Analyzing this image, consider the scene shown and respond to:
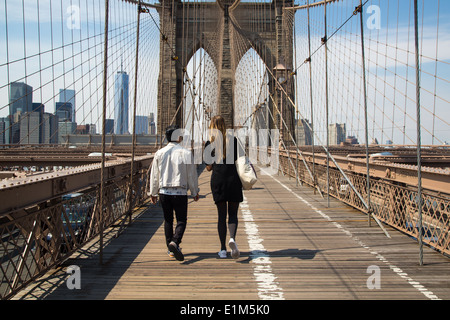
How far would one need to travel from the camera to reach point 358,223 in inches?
201

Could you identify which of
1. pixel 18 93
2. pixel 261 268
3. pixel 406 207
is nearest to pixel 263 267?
pixel 261 268

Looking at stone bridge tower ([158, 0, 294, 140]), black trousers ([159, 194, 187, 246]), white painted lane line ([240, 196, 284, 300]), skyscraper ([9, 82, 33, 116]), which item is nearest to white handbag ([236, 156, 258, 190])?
black trousers ([159, 194, 187, 246])

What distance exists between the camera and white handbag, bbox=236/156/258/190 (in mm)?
3516

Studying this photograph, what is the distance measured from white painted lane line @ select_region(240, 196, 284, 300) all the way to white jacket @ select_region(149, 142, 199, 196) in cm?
82

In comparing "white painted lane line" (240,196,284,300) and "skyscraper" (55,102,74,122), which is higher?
"skyscraper" (55,102,74,122)

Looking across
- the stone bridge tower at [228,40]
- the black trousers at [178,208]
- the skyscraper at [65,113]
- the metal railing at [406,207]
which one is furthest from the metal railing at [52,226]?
the stone bridge tower at [228,40]

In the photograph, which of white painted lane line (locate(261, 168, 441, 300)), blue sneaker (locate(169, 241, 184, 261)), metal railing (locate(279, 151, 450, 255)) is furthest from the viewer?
metal railing (locate(279, 151, 450, 255))

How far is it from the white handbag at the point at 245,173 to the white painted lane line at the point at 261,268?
25.6 inches

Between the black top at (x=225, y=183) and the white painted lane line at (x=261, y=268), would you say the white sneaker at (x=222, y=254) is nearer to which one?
the white painted lane line at (x=261, y=268)

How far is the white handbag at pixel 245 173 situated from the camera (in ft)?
11.5

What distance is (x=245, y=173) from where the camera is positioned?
11.6 ft

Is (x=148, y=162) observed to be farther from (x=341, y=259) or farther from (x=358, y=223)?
(x=341, y=259)

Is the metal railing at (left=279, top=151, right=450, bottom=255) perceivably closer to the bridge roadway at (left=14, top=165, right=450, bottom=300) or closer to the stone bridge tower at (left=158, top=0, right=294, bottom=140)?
the bridge roadway at (left=14, top=165, right=450, bottom=300)
